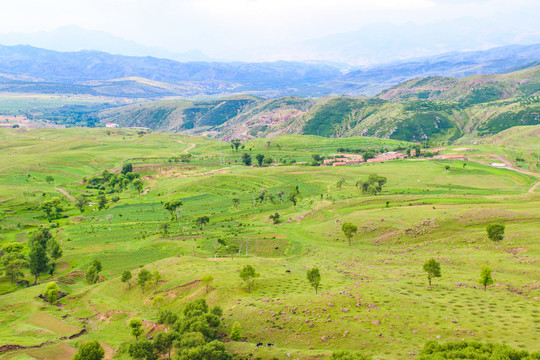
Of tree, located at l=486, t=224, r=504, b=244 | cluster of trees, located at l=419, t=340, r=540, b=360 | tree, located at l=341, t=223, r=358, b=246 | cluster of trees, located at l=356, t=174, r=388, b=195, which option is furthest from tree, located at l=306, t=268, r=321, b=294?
cluster of trees, located at l=356, t=174, r=388, b=195

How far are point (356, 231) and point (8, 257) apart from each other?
3849 inches

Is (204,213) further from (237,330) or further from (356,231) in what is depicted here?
(237,330)

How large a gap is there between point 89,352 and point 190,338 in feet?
48.2

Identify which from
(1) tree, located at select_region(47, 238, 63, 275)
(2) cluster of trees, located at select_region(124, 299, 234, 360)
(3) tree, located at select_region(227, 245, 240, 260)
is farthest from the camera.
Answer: (3) tree, located at select_region(227, 245, 240, 260)

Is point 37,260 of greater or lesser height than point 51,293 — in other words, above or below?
above

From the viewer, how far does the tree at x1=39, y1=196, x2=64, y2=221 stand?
157 metres

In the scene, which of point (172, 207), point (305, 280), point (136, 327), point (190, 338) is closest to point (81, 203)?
point (172, 207)

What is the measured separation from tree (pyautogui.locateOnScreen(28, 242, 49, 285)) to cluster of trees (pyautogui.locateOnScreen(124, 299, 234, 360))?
54.6 m

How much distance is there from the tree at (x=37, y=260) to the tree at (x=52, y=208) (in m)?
67.4

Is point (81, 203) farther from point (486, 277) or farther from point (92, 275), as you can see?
point (486, 277)

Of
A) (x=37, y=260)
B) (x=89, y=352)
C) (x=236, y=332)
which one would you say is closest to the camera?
A: (x=89, y=352)

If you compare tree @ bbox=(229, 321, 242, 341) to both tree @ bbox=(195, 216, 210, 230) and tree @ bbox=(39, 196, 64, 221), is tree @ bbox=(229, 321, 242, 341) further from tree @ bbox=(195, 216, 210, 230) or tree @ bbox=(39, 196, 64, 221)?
tree @ bbox=(39, 196, 64, 221)

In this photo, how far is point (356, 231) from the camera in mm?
104875

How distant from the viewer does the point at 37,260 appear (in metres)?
96.6
